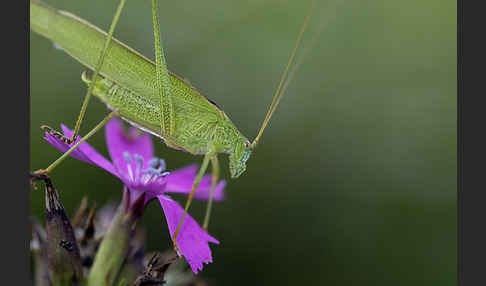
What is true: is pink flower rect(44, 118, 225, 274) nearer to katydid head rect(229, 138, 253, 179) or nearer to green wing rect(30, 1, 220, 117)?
katydid head rect(229, 138, 253, 179)

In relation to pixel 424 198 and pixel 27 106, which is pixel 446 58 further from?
pixel 27 106

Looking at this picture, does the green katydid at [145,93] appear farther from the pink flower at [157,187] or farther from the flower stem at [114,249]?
the flower stem at [114,249]

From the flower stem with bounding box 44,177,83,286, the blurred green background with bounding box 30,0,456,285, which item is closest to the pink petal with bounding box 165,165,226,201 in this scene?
the flower stem with bounding box 44,177,83,286

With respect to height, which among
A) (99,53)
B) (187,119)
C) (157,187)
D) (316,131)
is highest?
(99,53)

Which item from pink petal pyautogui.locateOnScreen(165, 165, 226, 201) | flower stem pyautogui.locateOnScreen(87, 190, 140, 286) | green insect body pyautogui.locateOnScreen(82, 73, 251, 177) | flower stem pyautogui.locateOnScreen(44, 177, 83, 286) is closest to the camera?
flower stem pyautogui.locateOnScreen(44, 177, 83, 286)

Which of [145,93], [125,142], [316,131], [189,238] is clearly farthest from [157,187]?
[316,131]

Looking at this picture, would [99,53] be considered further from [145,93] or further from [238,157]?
[238,157]

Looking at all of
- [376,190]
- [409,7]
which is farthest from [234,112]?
[409,7]
